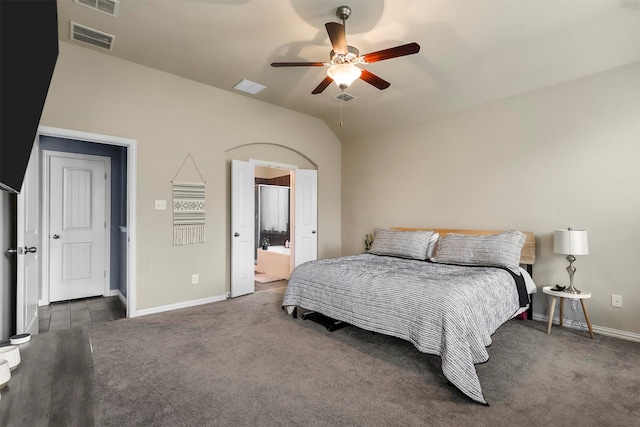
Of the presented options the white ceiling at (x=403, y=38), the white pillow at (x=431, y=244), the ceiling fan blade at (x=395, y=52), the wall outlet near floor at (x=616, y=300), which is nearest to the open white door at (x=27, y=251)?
the white ceiling at (x=403, y=38)

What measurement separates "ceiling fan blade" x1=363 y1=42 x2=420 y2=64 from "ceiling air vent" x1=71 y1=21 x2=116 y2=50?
2.55 m

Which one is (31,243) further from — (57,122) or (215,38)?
(215,38)

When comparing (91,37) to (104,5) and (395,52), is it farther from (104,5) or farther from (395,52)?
(395,52)

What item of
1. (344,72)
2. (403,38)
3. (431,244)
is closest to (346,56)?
(344,72)

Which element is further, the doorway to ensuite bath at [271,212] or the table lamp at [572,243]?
the doorway to ensuite bath at [271,212]

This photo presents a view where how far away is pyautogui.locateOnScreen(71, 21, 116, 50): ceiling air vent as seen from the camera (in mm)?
3029

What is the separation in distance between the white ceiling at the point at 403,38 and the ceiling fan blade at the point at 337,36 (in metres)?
0.44

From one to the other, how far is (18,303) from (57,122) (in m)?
1.74

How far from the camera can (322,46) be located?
128 inches

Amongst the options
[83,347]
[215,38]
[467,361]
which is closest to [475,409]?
[467,361]

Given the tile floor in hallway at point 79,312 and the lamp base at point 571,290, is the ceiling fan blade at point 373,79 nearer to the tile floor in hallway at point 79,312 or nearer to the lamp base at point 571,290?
the lamp base at point 571,290

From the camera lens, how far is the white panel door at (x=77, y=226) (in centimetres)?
441

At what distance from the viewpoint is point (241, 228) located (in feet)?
15.4

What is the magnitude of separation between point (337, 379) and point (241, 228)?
2846 millimetres
